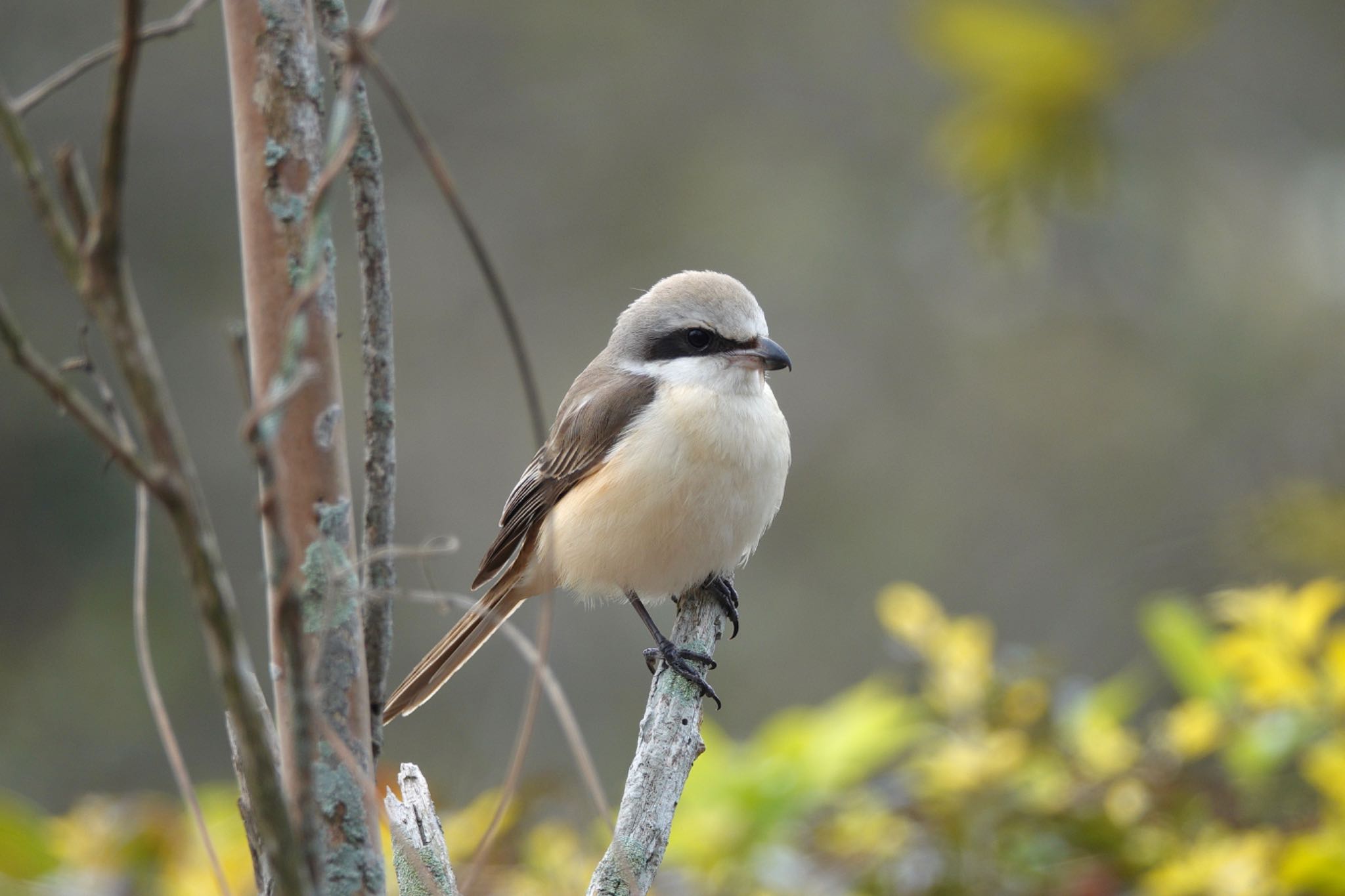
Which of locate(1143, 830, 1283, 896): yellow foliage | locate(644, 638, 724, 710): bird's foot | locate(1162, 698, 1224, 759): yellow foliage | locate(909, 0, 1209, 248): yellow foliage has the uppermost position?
locate(909, 0, 1209, 248): yellow foliage

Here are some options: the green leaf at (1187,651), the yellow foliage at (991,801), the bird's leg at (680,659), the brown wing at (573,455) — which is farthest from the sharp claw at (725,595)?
the green leaf at (1187,651)

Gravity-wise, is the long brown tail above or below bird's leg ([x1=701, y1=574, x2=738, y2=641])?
below

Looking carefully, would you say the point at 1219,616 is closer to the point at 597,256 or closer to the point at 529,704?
the point at 529,704

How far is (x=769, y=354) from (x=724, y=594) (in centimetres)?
70

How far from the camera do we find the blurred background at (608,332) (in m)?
9.21

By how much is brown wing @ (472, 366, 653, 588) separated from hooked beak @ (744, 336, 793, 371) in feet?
1.05

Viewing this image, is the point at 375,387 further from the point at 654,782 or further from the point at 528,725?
the point at 654,782

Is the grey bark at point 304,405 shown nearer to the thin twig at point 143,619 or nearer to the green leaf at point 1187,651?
the thin twig at point 143,619

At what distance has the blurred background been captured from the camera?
9211 mm

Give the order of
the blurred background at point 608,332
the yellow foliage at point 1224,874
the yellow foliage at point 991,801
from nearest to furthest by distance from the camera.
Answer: the yellow foliage at point 1224,874 → the yellow foliage at point 991,801 → the blurred background at point 608,332

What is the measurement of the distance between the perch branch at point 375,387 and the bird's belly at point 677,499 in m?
1.48

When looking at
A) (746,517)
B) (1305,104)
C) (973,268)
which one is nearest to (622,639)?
(973,268)

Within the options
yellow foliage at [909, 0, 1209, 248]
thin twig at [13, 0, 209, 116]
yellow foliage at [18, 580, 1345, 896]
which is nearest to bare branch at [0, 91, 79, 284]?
thin twig at [13, 0, 209, 116]

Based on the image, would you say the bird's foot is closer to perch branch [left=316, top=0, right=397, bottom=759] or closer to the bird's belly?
the bird's belly
